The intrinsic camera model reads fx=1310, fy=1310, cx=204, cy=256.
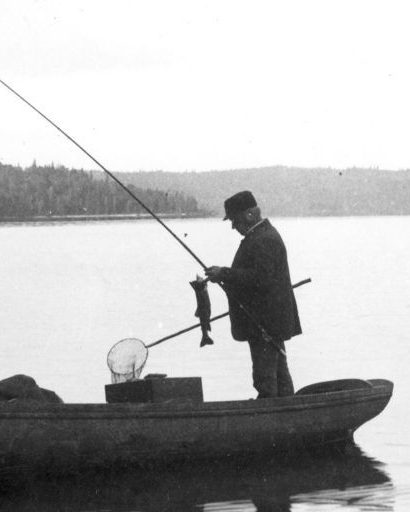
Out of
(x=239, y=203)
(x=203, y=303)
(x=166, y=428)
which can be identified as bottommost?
(x=166, y=428)

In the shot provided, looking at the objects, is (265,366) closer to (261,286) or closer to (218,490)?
(261,286)

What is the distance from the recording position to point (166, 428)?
29.8ft

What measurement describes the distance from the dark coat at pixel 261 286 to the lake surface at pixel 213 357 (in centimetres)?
104

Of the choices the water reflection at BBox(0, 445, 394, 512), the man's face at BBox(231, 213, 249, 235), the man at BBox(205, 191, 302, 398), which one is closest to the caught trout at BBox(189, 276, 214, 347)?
the man at BBox(205, 191, 302, 398)

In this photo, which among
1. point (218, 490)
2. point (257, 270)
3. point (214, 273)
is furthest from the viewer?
point (257, 270)

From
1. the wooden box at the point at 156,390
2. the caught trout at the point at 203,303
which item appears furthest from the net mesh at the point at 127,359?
the caught trout at the point at 203,303

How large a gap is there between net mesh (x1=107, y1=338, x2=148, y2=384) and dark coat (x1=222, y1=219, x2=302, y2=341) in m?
0.79

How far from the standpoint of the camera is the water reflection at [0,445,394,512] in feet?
28.3

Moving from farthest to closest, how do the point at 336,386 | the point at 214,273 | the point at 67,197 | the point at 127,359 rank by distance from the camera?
the point at 67,197
the point at 336,386
the point at 127,359
the point at 214,273

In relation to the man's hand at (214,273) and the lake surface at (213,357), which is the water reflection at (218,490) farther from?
the man's hand at (214,273)

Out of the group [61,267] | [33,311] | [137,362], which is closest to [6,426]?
[137,362]

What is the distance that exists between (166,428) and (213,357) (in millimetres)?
10395

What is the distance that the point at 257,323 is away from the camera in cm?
949

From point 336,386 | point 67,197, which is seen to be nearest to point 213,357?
point 336,386
